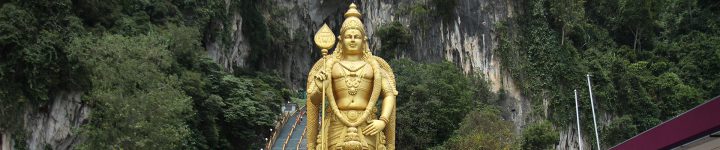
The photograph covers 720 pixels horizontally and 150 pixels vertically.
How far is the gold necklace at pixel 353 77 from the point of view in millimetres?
8055

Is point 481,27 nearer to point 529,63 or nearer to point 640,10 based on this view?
point 529,63

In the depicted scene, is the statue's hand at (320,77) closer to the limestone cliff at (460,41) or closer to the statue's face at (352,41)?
the statue's face at (352,41)

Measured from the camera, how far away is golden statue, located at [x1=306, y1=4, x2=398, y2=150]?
7832mm

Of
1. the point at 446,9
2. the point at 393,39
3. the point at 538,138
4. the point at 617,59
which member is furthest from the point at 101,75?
the point at 617,59

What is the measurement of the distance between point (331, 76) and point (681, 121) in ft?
14.0

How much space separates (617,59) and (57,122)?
18.8m

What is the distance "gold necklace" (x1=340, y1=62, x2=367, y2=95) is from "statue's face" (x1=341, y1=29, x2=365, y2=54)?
198 mm

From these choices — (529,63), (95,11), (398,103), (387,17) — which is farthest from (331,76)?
(387,17)

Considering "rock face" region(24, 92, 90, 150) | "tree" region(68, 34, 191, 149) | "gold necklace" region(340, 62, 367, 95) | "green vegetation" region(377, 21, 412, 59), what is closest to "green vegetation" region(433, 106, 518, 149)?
"tree" region(68, 34, 191, 149)

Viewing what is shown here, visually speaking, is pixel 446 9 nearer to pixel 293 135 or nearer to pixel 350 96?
pixel 293 135

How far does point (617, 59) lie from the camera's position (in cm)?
2781

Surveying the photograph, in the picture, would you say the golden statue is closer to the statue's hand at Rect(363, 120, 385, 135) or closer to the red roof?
the statue's hand at Rect(363, 120, 385, 135)

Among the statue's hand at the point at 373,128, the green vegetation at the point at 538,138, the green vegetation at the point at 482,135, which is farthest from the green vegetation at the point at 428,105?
the statue's hand at the point at 373,128

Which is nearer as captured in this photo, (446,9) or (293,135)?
(293,135)
